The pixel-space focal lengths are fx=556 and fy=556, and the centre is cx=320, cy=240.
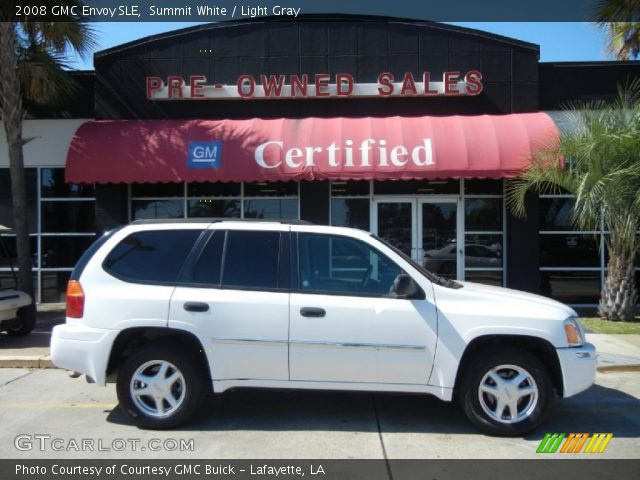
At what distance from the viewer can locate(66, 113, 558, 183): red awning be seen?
10.8 m

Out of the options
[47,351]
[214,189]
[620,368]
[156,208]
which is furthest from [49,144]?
[620,368]

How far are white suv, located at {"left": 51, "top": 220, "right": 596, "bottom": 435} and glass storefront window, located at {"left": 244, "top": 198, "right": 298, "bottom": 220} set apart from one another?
7096 millimetres

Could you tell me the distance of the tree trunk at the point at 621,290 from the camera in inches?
406

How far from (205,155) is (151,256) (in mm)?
6199

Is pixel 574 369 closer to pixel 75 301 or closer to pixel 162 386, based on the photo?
pixel 162 386

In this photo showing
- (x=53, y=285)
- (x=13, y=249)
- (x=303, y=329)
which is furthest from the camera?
(x=13, y=249)

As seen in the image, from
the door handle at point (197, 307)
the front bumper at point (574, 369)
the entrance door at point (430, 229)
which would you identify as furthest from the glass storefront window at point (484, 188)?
the door handle at point (197, 307)

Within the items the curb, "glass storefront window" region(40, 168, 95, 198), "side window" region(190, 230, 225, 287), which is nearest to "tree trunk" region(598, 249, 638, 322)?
the curb

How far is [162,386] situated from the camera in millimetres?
5016

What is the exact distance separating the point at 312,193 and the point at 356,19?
4131 mm

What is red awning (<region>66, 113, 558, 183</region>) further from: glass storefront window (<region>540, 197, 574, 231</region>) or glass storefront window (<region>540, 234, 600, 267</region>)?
glass storefront window (<region>540, 234, 600, 267</region>)

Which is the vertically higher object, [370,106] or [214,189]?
[370,106]

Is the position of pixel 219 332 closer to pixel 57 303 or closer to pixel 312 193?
pixel 312 193

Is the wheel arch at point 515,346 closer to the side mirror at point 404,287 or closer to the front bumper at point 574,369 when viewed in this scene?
the front bumper at point 574,369
